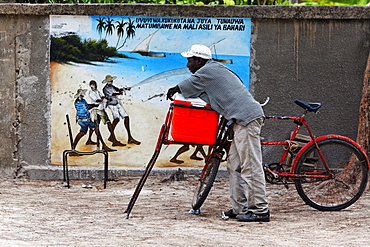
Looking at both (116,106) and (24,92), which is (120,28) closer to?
(116,106)

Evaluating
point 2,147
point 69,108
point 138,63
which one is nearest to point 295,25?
point 138,63

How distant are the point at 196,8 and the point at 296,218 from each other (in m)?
3.07

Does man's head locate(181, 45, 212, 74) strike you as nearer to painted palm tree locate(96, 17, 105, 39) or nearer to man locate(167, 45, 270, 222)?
man locate(167, 45, 270, 222)

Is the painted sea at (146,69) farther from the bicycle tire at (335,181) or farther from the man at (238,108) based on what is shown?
the bicycle tire at (335,181)

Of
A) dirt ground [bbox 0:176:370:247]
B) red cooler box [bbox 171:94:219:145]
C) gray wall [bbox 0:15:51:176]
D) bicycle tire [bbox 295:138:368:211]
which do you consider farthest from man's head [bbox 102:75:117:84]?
bicycle tire [bbox 295:138:368:211]

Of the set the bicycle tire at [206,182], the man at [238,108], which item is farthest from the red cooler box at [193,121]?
the bicycle tire at [206,182]

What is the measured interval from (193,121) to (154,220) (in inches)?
40.3

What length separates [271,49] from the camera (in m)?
6.88

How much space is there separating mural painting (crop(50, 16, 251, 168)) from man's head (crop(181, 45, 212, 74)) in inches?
74.3

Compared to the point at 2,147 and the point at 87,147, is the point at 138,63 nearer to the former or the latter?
the point at 87,147

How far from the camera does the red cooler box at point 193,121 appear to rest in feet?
15.9

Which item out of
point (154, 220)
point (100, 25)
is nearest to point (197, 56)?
point (154, 220)

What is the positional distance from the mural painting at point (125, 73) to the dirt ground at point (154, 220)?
0.50 meters

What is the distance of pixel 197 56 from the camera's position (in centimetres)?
500
